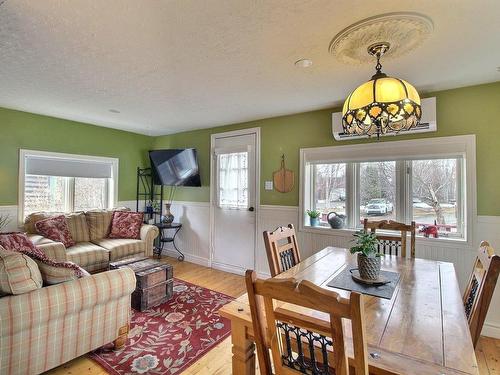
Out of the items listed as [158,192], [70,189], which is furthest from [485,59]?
[70,189]

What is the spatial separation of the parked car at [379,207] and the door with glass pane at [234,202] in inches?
62.1

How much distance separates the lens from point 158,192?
512 centimetres

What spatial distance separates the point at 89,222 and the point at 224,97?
289 cm

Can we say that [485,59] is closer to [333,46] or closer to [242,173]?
[333,46]

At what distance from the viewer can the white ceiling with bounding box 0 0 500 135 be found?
1.47 m

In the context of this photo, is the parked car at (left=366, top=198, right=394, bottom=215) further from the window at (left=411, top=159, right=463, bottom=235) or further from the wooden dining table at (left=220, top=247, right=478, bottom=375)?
the wooden dining table at (left=220, top=247, right=478, bottom=375)

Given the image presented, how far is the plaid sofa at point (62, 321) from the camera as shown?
1.57 metres

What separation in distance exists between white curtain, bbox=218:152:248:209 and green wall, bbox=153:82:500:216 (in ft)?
0.99

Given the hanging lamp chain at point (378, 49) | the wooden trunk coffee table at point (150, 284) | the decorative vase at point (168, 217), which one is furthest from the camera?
the decorative vase at point (168, 217)

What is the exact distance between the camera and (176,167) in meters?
4.52

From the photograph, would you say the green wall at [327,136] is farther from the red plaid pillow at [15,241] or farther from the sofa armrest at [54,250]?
Result: the red plaid pillow at [15,241]

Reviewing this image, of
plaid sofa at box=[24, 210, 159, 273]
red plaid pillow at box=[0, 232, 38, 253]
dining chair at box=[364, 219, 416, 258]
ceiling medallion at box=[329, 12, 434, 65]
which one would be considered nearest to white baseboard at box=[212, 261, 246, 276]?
plaid sofa at box=[24, 210, 159, 273]

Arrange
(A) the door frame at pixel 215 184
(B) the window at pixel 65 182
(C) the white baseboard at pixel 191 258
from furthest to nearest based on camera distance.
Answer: (C) the white baseboard at pixel 191 258, (A) the door frame at pixel 215 184, (B) the window at pixel 65 182

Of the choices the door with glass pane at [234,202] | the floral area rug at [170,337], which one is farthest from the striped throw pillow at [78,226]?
the door with glass pane at [234,202]
